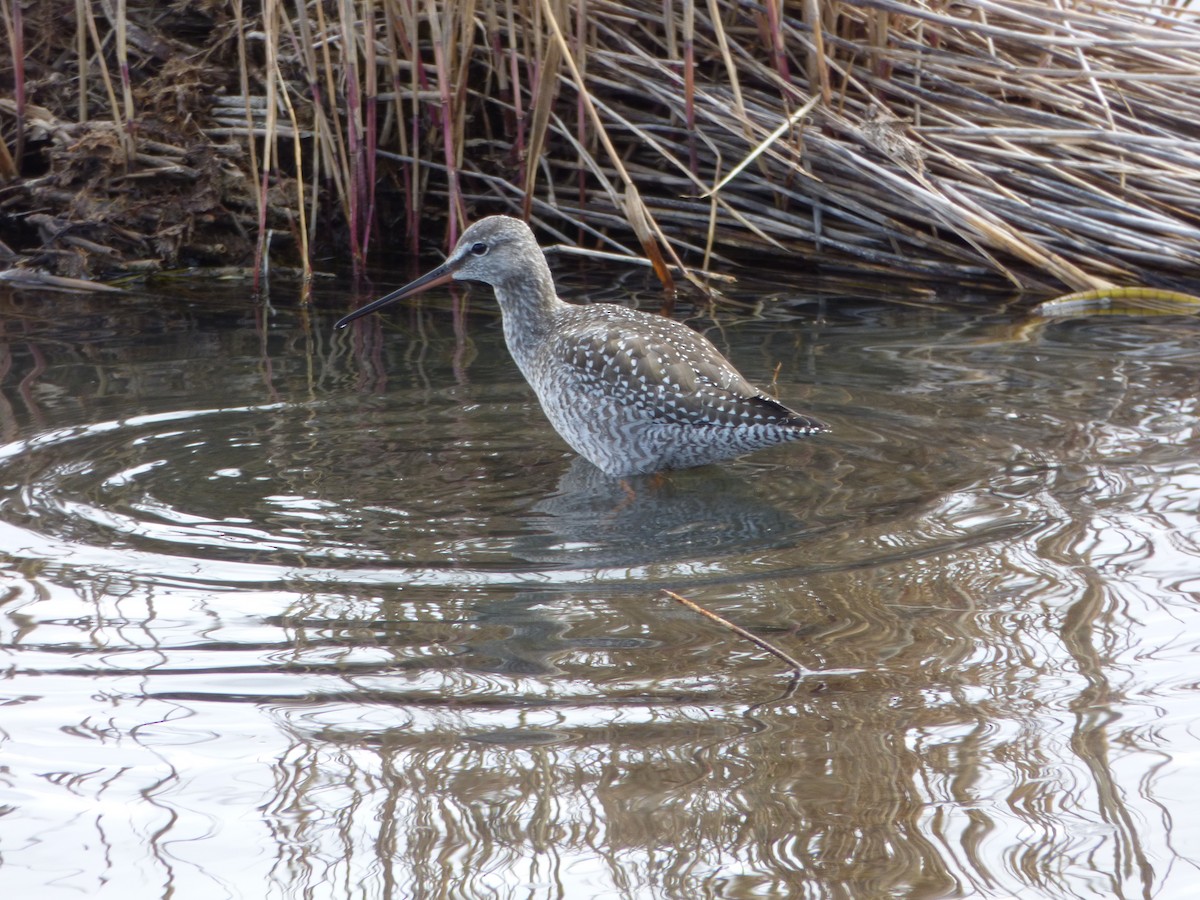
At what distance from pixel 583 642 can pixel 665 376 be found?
1730 millimetres

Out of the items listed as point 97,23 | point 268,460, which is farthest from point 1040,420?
point 97,23

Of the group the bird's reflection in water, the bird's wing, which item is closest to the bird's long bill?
the bird's wing

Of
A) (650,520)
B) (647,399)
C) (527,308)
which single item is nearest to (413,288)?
(527,308)

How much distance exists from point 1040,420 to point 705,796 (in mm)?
3022

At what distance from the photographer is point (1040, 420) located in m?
5.35

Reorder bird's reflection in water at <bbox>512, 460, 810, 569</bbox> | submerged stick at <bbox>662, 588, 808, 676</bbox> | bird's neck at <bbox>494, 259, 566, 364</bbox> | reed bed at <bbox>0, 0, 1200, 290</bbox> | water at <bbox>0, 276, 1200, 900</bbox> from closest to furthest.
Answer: water at <bbox>0, 276, 1200, 900</bbox>
submerged stick at <bbox>662, 588, 808, 676</bbox>
bird's reflection in water at <bbox>512, 460, 810, 569</bbox>
bird's neck at <bbox>494, 259, 566, 364</bbox>
reed bed at <bbox>0, 0, 1200, 290</bbox>

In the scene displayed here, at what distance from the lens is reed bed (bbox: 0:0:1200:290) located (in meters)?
7.09

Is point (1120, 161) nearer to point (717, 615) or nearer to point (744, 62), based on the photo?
point (744, 62)

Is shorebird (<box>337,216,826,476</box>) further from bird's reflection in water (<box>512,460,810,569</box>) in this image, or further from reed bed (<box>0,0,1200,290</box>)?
reed bed (<box>0,0,1200,290</box>)

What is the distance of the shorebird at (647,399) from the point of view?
4895mm

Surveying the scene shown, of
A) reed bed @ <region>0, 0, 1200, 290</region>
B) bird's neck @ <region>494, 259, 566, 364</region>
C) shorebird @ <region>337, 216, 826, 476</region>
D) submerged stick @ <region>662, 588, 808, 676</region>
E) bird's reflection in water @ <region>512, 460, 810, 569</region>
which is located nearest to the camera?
submerged stick @ <region>662, 588, 808, 676</region>

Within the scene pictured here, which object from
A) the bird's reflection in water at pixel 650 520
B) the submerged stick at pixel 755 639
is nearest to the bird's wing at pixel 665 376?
the bird's reflection in water at pixel 650 520

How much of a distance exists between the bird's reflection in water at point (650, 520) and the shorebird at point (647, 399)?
0.10m

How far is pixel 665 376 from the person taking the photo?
16.6 feet
